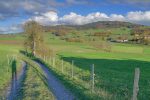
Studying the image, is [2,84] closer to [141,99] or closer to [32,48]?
[141,99]

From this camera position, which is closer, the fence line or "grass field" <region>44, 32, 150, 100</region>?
the fence line

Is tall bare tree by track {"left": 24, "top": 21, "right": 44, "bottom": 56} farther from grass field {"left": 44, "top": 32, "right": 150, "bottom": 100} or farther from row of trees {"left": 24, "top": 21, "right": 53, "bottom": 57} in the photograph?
grass field {"left": 44, "top": 32, "right": 150, "bottom": 100}

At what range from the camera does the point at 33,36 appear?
10962 cm

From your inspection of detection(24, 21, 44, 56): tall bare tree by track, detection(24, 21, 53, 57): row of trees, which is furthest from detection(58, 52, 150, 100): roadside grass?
detection(24, 21, 44, 56): tall bare tree by track

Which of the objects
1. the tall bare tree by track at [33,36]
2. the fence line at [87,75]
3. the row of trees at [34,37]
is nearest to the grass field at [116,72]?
the fence line at [87,75]

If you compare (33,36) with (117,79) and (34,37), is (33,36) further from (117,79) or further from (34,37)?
(117,79)

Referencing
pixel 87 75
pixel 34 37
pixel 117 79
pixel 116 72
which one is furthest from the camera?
pixel 34 37

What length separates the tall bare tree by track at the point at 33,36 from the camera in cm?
10812

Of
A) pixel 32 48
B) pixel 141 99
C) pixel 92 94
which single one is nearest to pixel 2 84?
pixel 92 94

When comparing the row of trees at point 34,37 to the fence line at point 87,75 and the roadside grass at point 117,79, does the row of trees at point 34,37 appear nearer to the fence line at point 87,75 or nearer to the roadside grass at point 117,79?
the roadside grass at point 117,79

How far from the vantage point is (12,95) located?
2269 centimetres

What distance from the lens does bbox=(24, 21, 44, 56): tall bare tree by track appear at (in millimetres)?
108125

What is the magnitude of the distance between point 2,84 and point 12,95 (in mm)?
6896

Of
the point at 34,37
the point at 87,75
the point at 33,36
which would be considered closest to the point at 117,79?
the point at 87,75
